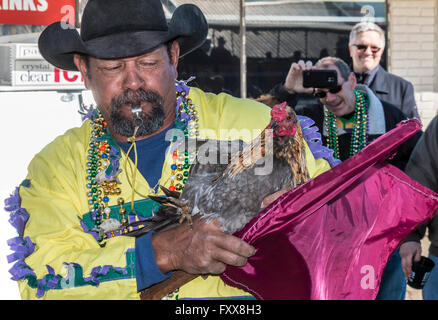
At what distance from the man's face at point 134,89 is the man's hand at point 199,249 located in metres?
0.55

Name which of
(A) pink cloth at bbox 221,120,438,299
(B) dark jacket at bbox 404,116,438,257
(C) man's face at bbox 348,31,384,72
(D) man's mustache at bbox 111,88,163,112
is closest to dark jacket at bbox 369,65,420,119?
(C) man's face at bbox 348,31,384,72

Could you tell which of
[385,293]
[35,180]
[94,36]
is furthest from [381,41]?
[35,180]

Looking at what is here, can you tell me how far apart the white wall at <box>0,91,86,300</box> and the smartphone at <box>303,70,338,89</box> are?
6.74ft

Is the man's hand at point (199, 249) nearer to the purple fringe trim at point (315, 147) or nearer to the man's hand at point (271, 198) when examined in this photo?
the man's hand at point (271, 198)

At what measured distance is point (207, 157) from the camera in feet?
8.21

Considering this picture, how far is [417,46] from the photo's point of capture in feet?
30.2

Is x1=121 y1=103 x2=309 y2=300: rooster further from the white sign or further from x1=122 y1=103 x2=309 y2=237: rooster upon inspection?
the white sign

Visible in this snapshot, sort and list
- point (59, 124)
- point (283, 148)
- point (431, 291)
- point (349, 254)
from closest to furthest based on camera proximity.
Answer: point (349, 254), point (283, 148), point (431, 291), point (59, 124)

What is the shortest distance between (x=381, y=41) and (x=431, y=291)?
2472mm

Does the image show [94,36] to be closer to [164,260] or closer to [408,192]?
[164,260]

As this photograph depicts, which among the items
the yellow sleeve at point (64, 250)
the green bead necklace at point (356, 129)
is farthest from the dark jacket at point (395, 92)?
the yellow sleeve at point (64, 250)

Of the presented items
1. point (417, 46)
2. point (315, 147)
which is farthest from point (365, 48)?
point (417, 46)

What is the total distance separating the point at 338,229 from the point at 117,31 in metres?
1.27

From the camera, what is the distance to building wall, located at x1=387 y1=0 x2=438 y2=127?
909 cm
